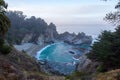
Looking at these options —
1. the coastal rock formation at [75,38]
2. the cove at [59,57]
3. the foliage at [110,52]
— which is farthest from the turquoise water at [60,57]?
the foliage at [110,52]

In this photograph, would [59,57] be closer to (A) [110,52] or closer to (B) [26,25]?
(B) [26,25]

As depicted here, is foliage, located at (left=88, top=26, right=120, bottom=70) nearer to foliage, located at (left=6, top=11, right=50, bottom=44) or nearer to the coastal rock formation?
the coastal rock formation

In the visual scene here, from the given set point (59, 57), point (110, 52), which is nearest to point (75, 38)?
point (59, 57)

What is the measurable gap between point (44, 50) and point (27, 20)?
23.0 meters

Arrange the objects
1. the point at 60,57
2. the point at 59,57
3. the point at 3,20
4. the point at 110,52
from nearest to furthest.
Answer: the point at 3,20 < the point at 110,52 < the point at 60,57 < the point at 59,57

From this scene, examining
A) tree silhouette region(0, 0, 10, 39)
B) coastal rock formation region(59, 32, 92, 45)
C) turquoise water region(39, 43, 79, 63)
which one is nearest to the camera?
tree silhouette region(0, 0, 10, 39)

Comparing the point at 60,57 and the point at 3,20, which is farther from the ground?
the point at 3,20

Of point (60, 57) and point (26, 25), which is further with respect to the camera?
point (26, 25)

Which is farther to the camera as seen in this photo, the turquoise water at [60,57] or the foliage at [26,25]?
the foliage at [26,25]

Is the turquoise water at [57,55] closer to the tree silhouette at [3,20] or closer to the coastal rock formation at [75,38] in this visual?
the coastal rock formation at [75,38]

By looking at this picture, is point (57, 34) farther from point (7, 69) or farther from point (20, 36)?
point (7, 69)

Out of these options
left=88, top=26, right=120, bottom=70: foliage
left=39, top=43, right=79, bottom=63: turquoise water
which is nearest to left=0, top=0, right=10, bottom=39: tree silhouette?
left=88, top=26, right=120, bottom=70: foliage

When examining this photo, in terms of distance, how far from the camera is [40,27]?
111062 millimetres

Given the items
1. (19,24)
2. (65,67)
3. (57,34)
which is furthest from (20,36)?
(65,67)
